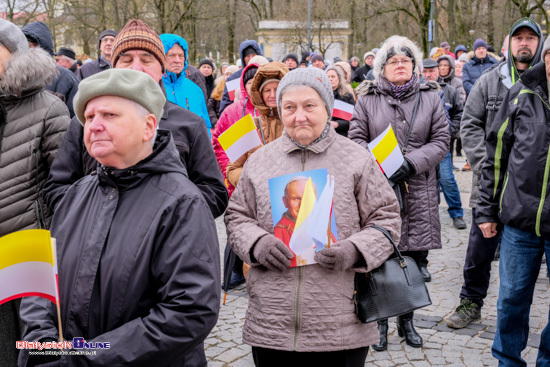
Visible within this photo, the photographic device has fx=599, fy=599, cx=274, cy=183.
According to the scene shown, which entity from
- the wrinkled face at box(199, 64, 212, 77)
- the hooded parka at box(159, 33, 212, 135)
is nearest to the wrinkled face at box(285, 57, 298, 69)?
the wrinkled face at box(199, 64, 212, 77)

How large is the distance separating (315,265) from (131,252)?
3.09 ft

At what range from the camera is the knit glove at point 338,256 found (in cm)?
251

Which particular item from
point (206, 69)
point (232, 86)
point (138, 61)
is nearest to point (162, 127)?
point (138, 61)

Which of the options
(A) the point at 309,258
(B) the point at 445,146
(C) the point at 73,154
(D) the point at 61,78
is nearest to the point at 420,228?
(B) the point at 445,146

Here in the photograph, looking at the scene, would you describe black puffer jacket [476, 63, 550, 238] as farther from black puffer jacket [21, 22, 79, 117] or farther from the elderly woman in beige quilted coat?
black puffer jacket [21, 22, 79, 117]

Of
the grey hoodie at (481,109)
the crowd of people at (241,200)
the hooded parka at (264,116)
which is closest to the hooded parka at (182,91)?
the crowd of people at (241,200)

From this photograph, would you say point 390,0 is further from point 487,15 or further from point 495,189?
point 495,189

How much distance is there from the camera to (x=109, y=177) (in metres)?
2.04

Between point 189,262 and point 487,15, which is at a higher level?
point 487,15

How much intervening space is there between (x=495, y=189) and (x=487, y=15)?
32214 millimetres

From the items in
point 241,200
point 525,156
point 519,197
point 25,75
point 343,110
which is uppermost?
point 25,75

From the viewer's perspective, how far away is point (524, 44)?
14.5 ft

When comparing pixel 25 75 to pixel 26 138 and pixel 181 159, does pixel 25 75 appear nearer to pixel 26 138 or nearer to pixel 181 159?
pixel 26 138

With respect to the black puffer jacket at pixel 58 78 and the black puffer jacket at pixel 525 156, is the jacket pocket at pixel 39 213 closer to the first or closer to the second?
the black puffer jacket at pixel 58 78
